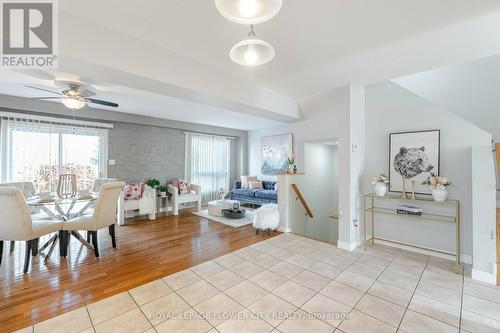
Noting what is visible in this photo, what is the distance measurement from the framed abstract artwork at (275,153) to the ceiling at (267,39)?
3602 millimetres

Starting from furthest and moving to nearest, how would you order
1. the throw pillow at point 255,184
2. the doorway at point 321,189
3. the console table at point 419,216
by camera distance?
the throw pillow at point 255,184, the doorway at point 321,189, the console table at point 419,216

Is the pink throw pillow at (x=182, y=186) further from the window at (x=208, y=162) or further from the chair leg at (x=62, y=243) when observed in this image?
the chair leg at (x=62, y=243)

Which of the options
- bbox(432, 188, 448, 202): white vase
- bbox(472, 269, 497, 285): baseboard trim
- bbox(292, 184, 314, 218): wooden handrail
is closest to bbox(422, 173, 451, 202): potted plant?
bbox(432, 188, 448, 202): white vase

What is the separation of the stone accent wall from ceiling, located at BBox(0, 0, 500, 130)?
7.78ft

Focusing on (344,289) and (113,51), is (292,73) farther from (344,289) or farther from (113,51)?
(344,289)

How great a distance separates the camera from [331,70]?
9.46 ft

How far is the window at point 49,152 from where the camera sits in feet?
13.5

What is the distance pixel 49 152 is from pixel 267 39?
516 cm

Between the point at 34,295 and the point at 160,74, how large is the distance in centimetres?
263

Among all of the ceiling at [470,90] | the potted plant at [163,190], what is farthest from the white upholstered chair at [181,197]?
the ceiling at [470,90]

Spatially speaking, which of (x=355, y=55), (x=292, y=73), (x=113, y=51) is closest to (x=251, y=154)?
(x=292, y=73)

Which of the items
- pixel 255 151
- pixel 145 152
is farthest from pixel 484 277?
pixel 145 152

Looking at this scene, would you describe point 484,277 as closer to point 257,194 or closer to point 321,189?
point 321,189

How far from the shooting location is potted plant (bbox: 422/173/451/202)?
2848 millimetres
